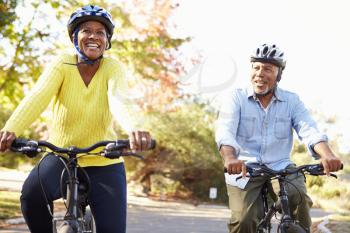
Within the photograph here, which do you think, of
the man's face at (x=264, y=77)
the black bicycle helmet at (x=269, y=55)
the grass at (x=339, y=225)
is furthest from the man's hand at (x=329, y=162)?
the grass at (x=339, y=225)

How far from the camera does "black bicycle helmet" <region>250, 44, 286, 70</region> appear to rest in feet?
15.1

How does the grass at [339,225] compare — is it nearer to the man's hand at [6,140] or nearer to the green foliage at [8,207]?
the green foliage at [8,207]

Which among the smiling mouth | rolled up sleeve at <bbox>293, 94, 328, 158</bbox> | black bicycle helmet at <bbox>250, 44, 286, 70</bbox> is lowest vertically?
rolled up sleeve at <bbox>293, 94, 328, 158</bbox>

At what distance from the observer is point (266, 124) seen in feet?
15.0

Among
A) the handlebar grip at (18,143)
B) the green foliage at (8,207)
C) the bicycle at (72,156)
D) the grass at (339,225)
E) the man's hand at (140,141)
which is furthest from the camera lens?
the green foliage at (8,207)

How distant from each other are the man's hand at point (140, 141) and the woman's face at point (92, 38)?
0.99 metres

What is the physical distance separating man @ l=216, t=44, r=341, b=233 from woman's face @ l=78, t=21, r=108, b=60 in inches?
42.1

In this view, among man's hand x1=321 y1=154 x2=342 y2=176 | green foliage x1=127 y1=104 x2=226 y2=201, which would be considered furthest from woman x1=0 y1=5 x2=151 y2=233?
green foliage x1=127 y1=104 x2=226 y2=201

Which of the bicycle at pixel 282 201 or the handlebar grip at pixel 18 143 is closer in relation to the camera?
the handlebar grip at pixel 18 143

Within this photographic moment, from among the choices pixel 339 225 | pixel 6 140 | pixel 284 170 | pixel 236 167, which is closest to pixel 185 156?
pixel 339 225

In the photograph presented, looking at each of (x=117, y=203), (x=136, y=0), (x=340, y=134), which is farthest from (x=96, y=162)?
(x=340, y=134)

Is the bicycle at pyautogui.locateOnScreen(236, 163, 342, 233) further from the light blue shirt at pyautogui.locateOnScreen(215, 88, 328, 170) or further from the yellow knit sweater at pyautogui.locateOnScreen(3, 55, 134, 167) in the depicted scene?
the yellow knit sweater at pyautogui.locateOnScreen(3, 55, 134, 167)

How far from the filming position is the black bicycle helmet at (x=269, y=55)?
4.59 meters

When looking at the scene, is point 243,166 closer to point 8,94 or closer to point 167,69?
point 8,94
